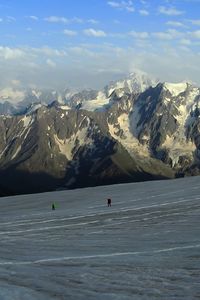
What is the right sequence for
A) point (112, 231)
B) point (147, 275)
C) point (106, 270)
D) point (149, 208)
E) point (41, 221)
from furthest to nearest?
point (149, 208) → point (41, 221) → point (112, 231) → point (106, 270) → point (147, 275)

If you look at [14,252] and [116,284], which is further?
[14,252]

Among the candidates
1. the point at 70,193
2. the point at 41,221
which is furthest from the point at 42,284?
the point at 70,193

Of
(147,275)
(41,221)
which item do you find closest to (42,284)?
(147,275)

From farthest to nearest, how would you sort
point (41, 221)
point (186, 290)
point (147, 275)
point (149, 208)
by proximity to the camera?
point (149, 208) → point (41, 221) → point (147, 275) → point (186, 290)

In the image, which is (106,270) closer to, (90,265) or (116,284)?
(90,265)

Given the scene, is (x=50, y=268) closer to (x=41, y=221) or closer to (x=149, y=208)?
(x=41, y=221)

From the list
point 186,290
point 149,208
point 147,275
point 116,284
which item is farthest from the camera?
point 149,208
